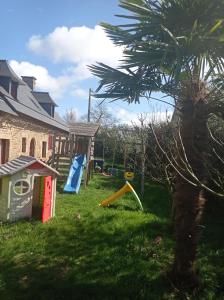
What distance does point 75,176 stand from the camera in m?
15.4

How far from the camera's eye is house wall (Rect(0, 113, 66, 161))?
45.3ft

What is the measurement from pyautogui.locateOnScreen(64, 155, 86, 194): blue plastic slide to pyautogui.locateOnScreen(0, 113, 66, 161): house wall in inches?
103

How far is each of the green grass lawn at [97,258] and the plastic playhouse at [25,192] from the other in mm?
383

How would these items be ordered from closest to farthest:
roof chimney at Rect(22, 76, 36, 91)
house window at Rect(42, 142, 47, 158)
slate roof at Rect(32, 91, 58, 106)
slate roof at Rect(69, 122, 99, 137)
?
slate roof at Rect(69, 122, 99, 137), house window at Rect(42, 142, 47, 158), slate roof at Rect(32, 91, 58, 106), roof chimney at Rect(22, 76, 36, 91)

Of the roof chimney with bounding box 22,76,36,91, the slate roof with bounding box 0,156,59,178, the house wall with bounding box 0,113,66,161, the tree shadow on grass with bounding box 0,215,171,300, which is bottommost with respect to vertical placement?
the tree shadow on grass with bounding box 0,215,171,300

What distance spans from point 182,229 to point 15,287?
9.45 ft

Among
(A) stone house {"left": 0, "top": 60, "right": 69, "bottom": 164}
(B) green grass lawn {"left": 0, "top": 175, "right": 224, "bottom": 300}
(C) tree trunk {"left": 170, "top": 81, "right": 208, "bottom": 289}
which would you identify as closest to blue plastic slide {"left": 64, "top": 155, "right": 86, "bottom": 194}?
(A) stone house {"left": 0, "top": 60, "right": 69, "bottom": 164}

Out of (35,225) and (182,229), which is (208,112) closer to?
(182,229)

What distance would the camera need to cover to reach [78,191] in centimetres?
1442

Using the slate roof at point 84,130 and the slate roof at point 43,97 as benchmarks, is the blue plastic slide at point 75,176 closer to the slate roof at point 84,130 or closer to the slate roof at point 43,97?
the slate roof at point 84,130

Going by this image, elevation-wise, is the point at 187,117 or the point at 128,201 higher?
the point at 187,117

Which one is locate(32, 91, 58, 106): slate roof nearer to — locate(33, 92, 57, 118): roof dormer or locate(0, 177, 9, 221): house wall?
locate(33, 92, 57, 118): roof dormer

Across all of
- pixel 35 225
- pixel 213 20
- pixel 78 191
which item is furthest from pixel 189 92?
pixel 78 191

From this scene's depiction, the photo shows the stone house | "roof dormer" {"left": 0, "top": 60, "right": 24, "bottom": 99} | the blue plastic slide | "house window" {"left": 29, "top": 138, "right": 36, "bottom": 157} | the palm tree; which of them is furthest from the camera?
"house window" {"left": 29, "top": 138, "right": 36, "bottom": 157}
